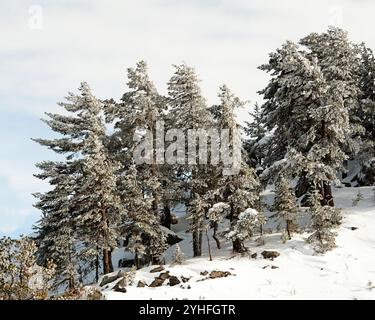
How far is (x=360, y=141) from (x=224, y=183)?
12826 mm

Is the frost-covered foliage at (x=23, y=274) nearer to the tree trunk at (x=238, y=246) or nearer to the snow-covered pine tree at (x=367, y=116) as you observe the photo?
the tree trunk at (x=238, y=246)

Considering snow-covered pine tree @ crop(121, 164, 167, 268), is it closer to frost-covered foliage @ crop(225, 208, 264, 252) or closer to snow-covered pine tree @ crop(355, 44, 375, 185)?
frost-covered foliage @ crop(225, 208, 264, 252)

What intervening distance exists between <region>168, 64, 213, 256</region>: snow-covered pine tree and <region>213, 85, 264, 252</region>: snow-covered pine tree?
1546mm

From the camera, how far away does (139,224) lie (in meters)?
30.1

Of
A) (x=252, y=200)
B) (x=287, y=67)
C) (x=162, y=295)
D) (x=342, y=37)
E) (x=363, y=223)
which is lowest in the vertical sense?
(x=162, y=295)

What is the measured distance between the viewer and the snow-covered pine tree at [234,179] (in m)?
29.5

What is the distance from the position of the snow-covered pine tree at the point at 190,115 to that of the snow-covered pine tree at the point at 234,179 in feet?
5.07

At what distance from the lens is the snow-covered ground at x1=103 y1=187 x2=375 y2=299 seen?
22172 millimetres

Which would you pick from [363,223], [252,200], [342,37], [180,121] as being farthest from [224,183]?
[342,37]

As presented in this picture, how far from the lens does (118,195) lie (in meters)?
31.8

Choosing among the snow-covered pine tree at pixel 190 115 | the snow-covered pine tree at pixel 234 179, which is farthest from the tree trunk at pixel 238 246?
the snow-covered pine tree at pixel 190 115

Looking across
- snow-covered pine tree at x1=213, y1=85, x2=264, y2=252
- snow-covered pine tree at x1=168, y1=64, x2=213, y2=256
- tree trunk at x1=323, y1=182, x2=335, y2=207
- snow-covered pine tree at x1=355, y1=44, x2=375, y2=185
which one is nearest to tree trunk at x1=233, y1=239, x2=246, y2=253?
snow-covered pine tree at x1=213, y1=85, x2=264, y2=252

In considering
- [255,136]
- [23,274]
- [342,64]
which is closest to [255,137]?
[255,136]
